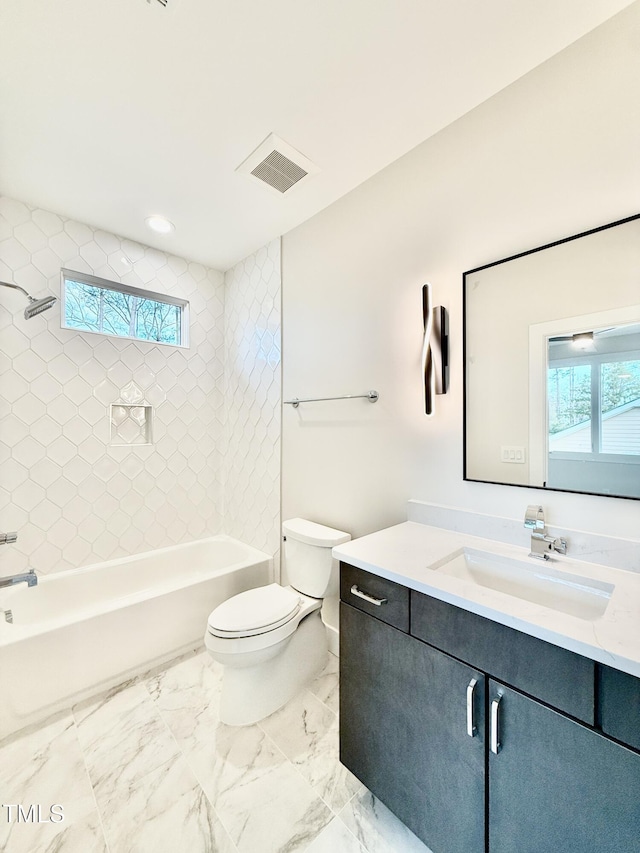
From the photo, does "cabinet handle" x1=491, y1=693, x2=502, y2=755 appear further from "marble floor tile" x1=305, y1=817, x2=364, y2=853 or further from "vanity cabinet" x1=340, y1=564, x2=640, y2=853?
"marble floor tile" x1=305, y1=817, x2=364, y2=853

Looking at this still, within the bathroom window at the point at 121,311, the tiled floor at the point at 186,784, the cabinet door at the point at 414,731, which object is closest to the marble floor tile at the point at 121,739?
the tiled floor at the point at 186,784

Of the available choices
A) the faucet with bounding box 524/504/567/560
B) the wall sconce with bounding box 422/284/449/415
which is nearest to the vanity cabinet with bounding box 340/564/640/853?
the faucet with bounding box 524/504/567/560

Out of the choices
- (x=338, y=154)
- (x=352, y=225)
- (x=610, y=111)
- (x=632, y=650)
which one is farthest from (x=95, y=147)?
(x=632, y=650)

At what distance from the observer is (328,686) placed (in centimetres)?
185

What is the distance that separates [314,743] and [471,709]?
37.6 inches

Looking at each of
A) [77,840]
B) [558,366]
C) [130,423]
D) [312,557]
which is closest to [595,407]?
[558,366]

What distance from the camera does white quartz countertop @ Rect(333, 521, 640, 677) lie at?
→ 2.41 ft

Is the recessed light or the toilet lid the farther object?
the recessed light

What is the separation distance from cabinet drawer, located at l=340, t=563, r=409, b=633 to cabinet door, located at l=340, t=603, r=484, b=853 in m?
0.03

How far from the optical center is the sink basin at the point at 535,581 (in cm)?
102

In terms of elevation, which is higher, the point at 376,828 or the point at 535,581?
the point at 535,581

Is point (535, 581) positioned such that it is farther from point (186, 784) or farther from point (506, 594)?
point (186, 784)

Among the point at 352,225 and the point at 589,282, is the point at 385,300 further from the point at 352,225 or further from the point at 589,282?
the point at 589,282

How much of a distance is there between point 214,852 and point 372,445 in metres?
1.55
